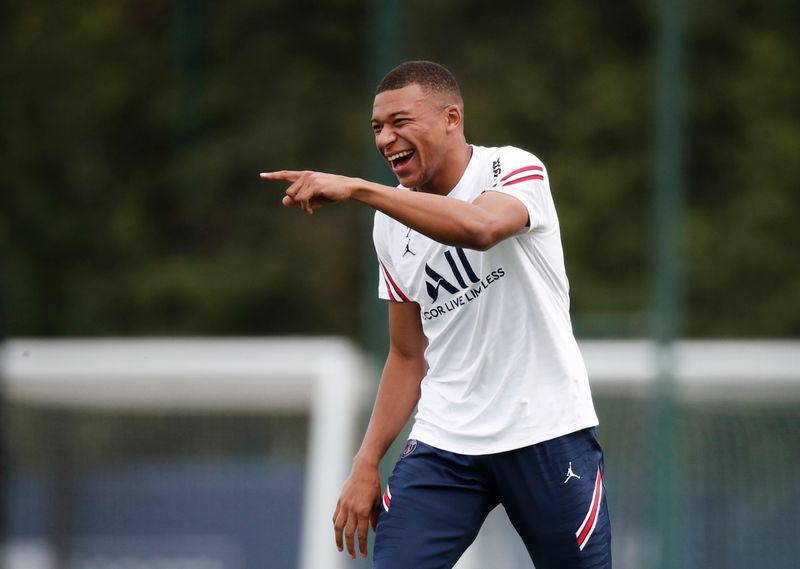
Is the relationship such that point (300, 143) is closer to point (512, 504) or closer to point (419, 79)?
point (419, 79)

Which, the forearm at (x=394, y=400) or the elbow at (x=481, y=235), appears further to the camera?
the forearm at (x=394, y=400)

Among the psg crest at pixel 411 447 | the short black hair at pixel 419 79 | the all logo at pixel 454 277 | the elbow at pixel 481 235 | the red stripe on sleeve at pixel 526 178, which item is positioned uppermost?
the short black hair at pixel 419 79

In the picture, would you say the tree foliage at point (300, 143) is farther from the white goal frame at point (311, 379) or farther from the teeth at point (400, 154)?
the teeth at point (400, 154)

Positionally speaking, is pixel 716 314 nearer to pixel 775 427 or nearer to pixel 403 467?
pixel 775 427

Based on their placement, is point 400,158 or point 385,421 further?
point 385,421

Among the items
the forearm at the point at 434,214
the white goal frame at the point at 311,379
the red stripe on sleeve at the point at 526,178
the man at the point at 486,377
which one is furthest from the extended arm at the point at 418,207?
the white goal frame at the point at 311,379

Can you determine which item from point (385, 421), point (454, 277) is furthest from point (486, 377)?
point (385, 421)

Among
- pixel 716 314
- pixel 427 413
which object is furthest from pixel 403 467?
pixel 716 314

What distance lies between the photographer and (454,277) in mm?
3979

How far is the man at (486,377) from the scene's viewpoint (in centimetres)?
393

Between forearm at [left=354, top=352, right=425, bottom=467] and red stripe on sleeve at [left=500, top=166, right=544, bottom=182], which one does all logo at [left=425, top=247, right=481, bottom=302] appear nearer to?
red stripe on sleeve at [left=500, top=166, right=544, bottom=182]

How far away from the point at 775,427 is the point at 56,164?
10855 millimetres

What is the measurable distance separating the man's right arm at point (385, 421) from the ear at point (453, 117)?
22.8 inches

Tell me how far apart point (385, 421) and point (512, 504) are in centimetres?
52
